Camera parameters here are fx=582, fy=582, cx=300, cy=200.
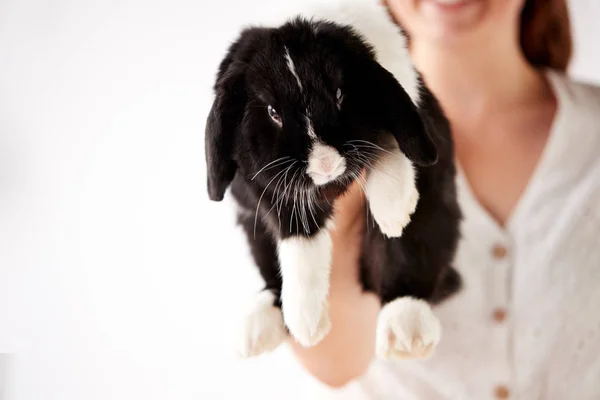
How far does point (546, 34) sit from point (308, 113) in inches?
20.1

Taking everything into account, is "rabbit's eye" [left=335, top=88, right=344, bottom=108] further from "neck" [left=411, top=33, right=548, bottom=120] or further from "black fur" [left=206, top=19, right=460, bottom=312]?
"neck" [left=411, top=33, right=548, bottom=120]

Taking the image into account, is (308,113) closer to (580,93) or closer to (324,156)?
(324,156)

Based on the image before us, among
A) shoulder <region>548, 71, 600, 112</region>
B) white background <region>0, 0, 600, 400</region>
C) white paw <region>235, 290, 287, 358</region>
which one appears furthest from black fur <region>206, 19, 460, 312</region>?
shoulder <region>548, 71, 600, 112</region>

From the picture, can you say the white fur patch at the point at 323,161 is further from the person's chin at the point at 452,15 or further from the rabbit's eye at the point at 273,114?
the person's chin at the point at 452,15

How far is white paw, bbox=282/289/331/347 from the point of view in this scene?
674 mm

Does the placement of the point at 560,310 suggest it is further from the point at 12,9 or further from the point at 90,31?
the point at 12,9

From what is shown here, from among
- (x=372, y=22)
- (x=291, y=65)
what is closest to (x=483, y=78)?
(x=372, y=22)

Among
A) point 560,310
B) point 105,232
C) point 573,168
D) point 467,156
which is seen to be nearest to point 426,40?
point 467,156

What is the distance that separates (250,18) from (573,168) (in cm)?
54

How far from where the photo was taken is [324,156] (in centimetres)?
60

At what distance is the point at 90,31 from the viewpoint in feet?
3.01

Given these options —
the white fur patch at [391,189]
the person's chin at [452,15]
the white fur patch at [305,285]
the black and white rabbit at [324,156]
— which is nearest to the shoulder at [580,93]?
the person's chin at [452,15]

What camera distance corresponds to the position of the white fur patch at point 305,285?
2.22ft

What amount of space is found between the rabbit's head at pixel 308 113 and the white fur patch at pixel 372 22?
0.08ft
